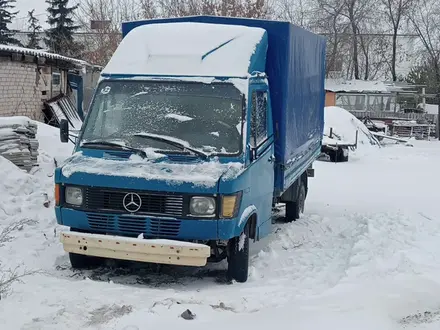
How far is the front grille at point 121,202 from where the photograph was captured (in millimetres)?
6258

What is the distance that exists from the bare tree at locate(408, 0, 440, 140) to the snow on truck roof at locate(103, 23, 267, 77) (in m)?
43.7

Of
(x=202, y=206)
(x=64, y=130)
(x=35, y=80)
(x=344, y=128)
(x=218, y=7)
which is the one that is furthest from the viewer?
(x=344, y=128)

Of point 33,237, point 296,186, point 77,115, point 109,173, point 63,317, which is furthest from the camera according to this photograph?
point 77,115

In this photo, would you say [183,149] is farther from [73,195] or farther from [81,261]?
[81,261]

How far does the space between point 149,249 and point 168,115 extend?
1.63 meters

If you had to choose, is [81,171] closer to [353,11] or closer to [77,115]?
[77,115]

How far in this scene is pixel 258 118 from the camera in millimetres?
7441

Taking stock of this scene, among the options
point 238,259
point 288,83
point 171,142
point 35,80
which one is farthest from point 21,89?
point 238,259

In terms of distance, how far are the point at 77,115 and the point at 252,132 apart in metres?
18.4

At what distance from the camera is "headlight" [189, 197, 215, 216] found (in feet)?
20.5

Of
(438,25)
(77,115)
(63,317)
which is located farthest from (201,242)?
(438,25)

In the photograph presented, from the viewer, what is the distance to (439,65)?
50.7m

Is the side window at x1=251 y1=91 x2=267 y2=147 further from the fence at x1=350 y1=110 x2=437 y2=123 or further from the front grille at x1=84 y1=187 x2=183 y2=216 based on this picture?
the fence at x1=350 y1=110 x2=437 y2=123

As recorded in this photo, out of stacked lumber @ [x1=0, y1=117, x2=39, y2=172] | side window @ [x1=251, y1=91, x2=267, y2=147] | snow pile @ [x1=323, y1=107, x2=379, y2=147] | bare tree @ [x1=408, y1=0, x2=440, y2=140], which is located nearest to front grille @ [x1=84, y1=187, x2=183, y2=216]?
side window @ [x1=251, y1=91, x2=267, y2=147]
